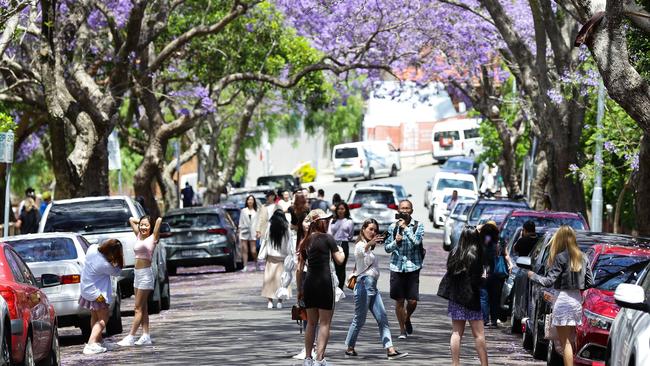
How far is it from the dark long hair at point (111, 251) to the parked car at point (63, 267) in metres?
0.72

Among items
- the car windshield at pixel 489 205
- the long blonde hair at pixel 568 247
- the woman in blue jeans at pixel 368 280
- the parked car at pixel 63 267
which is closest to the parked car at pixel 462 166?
the car windshield at pixel 489 205

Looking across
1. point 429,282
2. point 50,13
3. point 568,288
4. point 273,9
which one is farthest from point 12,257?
point 273,9

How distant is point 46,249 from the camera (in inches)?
→ 770

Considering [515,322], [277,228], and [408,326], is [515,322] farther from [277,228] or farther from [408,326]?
[277,228]

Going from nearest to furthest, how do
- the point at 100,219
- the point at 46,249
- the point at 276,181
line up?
the point at 46,249 < the point at 100,219 < the point at 276,181

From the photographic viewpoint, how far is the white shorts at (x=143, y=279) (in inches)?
733

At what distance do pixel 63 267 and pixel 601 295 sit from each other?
7281mm

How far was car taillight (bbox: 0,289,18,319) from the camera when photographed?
1261 centimetres

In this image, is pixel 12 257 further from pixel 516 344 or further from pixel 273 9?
pixel 273 9

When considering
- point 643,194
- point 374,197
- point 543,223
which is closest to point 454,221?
point 374,197

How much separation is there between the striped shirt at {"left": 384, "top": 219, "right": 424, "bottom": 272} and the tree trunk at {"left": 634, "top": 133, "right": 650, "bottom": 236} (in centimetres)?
546

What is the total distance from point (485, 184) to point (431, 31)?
93.5 ft

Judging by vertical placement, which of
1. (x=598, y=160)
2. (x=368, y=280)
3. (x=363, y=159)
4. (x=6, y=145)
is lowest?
(x=368, y=280)

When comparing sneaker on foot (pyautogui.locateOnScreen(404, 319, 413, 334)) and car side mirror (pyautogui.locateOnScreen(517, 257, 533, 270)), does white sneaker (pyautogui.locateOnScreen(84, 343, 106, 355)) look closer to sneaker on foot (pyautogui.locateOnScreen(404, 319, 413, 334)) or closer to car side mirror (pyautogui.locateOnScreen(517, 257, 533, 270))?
sneaker on foot (pyautogui.locateOnScreen(404, 319, 413, 334))
